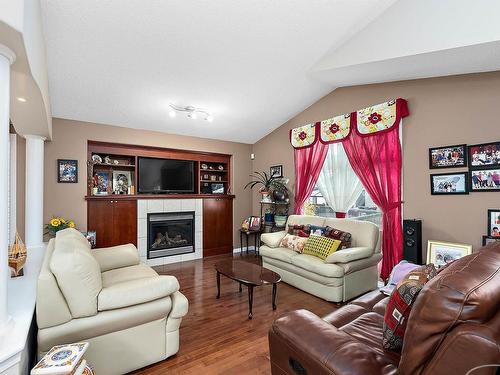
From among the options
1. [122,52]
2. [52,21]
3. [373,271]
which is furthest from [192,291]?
[52,21]

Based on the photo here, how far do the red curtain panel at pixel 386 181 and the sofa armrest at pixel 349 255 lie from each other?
437 millimetres

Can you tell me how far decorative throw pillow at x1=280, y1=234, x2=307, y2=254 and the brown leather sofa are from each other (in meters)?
2.35

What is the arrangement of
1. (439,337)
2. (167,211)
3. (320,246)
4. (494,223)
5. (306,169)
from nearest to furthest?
1. (439,337)
2. (494,223)
3. (320,246)
4. (306,169)
5. (167,211)

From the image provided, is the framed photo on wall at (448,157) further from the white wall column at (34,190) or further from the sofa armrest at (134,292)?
the white wall column at (34,190)

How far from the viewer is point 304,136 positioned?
15.1ft

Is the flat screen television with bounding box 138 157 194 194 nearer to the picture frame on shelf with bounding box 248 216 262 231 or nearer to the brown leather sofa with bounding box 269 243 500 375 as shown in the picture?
the picture frame on shelf with bounding box 248 216 262 231

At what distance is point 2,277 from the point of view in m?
1.41

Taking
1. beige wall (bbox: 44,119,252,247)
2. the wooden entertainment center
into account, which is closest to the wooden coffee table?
the wooden entertainment center

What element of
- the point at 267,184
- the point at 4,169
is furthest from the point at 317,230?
the point at 4,169

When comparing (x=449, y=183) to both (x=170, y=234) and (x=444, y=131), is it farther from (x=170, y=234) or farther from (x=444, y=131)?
(x=170, y=234)

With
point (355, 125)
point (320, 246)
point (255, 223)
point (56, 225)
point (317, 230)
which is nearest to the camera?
point (320, 246)

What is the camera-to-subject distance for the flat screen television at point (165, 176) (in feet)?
15.1

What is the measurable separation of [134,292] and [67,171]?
3038 mm

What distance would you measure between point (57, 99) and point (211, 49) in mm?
2294
